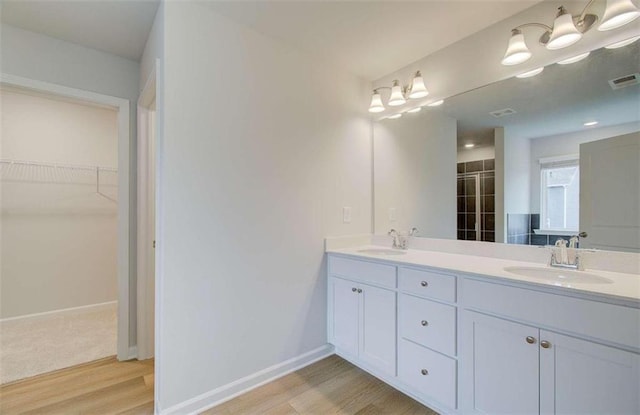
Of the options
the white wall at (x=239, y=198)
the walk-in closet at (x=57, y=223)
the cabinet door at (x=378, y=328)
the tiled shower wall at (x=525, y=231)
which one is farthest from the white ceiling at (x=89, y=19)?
the tiled shower wall at (x=525, y=231)

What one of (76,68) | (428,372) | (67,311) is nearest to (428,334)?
(428,372)

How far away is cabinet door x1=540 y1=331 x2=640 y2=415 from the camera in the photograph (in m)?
1.06

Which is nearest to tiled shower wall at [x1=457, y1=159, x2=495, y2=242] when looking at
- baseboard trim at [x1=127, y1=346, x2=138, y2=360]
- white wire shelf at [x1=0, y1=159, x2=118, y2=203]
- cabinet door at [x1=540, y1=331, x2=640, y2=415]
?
cabinet door at [x1=540, y1=331, x2=640, y2=415]

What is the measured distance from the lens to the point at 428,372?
1677 mm

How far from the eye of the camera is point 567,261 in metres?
1.55

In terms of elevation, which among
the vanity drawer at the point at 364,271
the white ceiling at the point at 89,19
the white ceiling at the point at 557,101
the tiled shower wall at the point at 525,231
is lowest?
the vanity drawer at the point at 364,271

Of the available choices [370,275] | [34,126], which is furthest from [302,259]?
[34,126]

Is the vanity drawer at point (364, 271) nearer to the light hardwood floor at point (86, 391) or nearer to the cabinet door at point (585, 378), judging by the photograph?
the cabinet door at point (585, 378)

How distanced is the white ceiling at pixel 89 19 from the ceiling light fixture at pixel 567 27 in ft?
7.07

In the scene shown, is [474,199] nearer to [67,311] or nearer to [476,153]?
[476,153]

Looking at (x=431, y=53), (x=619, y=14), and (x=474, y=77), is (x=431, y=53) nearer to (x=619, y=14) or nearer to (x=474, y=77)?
(x=474, y=77)

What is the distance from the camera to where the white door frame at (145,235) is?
7.69 feet

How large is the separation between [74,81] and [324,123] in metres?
1.96

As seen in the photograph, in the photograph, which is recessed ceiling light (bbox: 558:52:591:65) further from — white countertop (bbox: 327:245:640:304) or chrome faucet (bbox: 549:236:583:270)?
white countertop (bbox: 327:245:640:304)
